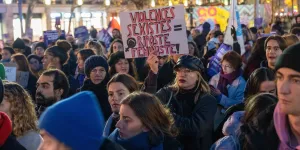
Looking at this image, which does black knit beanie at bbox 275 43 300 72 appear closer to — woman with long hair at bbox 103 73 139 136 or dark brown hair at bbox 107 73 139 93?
woman with long hair at bbox 103 73 139 136

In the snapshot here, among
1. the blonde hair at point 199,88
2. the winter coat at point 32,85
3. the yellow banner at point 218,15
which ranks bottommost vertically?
the winter coat at point 32,85

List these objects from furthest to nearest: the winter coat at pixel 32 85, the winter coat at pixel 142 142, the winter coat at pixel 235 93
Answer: the winter coat at pixel 32 85, the winter coat at pixel 235 93, the winter coat at pixel 142 142

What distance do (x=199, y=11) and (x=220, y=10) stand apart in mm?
1418

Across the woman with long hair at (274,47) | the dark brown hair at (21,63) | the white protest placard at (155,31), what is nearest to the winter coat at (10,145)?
the white protest placard at (155,31)

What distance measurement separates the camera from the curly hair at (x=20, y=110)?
388 centimetres

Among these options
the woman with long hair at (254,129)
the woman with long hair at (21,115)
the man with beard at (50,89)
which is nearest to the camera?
the woman with long hair at (254,129)

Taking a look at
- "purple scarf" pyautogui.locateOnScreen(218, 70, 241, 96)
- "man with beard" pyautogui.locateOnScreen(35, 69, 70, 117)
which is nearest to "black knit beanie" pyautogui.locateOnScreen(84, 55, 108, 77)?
"man with beard" pyautogui.locateOnScreen(35, 69, 70, 117)

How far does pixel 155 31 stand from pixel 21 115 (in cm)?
313

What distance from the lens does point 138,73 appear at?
7.99 m

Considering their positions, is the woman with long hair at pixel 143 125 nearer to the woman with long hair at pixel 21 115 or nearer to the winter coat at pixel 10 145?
the woman with long hair at pixel 21 115

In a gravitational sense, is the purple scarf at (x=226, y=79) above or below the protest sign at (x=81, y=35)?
below

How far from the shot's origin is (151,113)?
3777 mm

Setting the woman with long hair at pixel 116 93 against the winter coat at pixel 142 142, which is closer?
the winter coat at pixel 142 142

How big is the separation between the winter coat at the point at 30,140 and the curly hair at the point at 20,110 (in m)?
0.04
